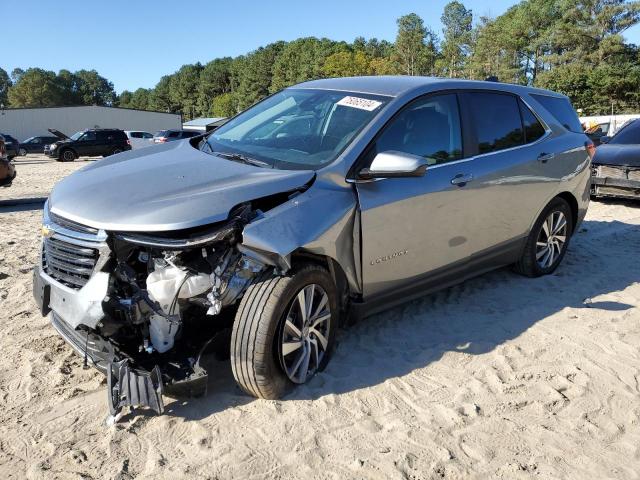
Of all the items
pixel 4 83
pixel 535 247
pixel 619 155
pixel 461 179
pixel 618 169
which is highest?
pixel 4 83

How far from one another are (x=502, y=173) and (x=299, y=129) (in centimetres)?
170

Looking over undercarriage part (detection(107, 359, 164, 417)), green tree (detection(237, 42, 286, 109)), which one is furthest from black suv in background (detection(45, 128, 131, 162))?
green tree (detection(237, 42, 286, 109))

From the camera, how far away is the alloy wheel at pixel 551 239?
5.23 metres

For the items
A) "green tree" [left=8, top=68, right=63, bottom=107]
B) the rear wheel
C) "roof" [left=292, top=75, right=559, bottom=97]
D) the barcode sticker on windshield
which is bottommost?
the rear wheel

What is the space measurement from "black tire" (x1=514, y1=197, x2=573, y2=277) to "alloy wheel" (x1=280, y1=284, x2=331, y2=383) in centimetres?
257

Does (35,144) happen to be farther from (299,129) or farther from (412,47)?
(412,47)

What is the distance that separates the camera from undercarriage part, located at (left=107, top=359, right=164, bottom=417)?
280cm

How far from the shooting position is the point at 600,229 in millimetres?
7488

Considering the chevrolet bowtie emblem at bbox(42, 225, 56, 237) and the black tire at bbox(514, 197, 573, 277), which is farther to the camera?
the black tire at bbox(514, 197, 573, 277)

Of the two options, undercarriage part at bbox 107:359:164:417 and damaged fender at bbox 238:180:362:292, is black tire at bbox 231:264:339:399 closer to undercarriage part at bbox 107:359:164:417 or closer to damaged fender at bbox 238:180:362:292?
damaged fender at bbox 238:180:362:292

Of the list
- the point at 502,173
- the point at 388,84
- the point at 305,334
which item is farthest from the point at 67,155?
the point at 305,334

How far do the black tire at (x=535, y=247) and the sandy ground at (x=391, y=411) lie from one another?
0.72 meters

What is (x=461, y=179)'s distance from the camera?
401 centimetres

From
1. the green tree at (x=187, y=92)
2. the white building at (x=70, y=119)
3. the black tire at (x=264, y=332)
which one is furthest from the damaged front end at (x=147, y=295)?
the green tree at (x=187, y=92)
